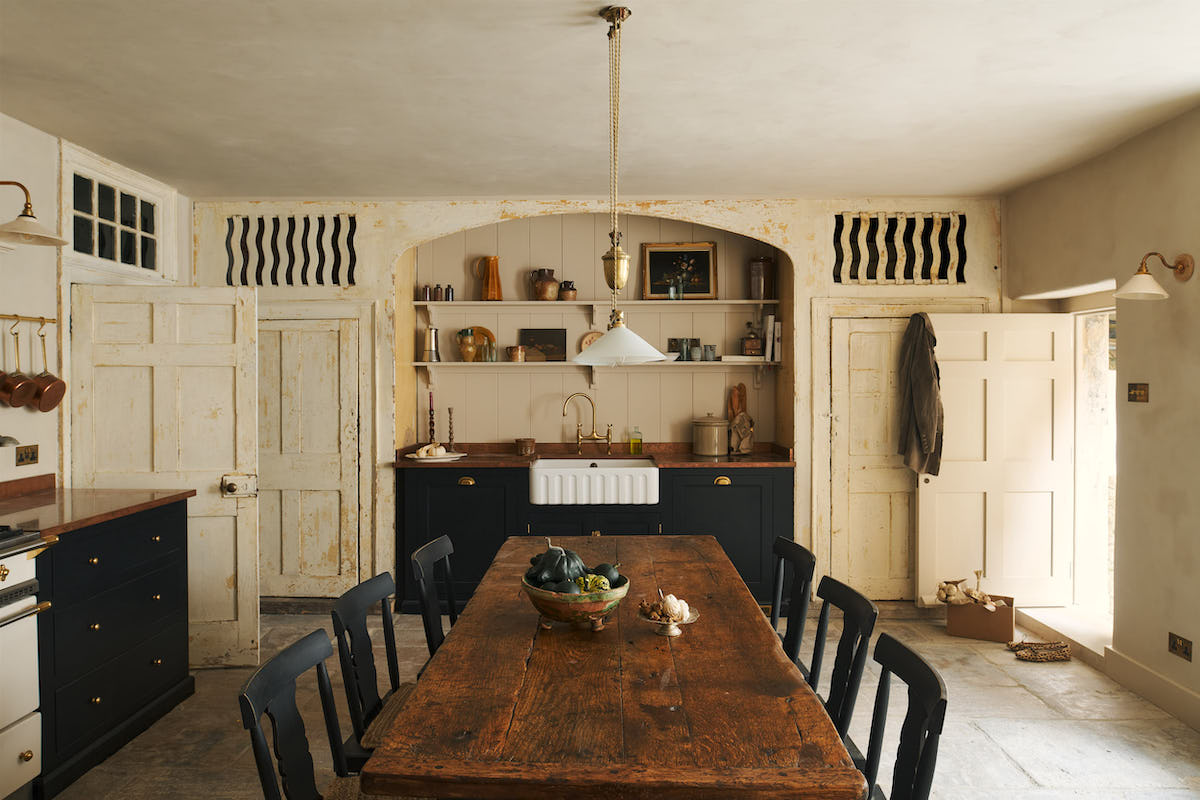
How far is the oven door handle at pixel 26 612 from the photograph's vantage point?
2.74m

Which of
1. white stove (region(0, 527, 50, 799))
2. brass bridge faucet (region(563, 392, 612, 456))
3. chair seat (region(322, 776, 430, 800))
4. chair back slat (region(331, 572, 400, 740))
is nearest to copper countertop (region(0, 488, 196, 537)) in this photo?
white stove (region(0, 527, 50, 799))

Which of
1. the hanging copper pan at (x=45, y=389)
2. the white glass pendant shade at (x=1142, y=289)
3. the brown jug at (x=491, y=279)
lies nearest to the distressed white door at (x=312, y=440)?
the brown jug at (x=491, y=279)

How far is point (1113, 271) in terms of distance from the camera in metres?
4.18

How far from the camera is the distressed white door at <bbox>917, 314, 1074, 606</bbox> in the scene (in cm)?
506

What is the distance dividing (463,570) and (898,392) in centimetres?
321

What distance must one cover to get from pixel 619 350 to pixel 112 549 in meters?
2.42

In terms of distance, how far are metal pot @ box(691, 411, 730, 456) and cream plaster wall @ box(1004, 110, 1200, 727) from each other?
7.91ft

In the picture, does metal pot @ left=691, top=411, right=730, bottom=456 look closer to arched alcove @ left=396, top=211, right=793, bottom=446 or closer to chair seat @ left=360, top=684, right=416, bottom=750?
arched alcove @ left=396, top=211, right=793, bottom=446

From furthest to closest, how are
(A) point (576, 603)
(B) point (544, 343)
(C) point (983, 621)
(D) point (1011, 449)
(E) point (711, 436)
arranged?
(B) point (544, 343) → (E) point (711, 436) → (D) point (1011, 449) → (C) point (983, 621) → (A) point (576, 603)

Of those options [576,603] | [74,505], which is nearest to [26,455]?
[74,505]

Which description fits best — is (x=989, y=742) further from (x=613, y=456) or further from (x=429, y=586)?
(x=613, y=456)

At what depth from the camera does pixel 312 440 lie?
532 centimetres

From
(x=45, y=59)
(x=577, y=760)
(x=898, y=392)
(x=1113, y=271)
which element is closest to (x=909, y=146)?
(x=1113, y=271)

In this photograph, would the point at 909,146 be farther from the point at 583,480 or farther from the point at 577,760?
the point at 577,760
